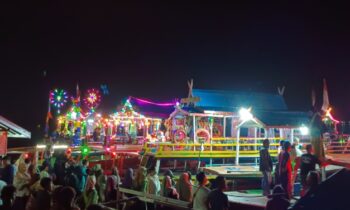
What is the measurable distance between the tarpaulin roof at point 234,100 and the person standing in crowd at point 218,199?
63.1ft

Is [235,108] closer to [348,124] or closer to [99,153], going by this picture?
[99,153]

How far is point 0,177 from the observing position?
11.2 metres

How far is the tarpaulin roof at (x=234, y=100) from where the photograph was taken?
2622 cm

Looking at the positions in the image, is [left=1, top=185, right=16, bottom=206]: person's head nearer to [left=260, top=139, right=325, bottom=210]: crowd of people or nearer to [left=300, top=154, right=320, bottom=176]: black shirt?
[left=260, top=139, right=325, bottom=210]: crowd of people

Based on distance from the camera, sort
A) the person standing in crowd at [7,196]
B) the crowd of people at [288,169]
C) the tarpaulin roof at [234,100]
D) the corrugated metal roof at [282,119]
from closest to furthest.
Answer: the person standing in crowd at [7,196] < the crowd of people at [288,169] < the corrugated metal roof at [282,119] < the tarpaulin roof at [234,100]

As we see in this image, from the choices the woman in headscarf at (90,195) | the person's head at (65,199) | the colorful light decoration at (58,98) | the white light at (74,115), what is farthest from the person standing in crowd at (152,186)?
the colorful light decoration at (58,98)

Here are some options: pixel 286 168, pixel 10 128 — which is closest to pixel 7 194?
pixel 10 128

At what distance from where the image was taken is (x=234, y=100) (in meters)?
27.8

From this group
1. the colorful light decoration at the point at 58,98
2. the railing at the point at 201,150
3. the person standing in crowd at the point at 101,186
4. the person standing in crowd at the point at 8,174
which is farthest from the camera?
the colorful light decoration at the point at 58,98

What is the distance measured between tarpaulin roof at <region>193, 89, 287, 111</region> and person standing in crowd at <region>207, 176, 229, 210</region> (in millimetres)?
19220

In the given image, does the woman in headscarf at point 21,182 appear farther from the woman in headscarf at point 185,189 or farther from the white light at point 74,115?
the white light at point 74,115

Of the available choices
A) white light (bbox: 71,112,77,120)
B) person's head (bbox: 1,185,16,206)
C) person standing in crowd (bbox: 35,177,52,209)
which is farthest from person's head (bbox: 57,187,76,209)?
white light (bbox: 71,112,77,120)

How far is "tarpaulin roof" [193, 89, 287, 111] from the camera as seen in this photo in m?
26.2

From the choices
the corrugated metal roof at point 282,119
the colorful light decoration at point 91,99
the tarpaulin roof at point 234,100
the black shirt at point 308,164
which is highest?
the colorful light decoration at point 91,99
